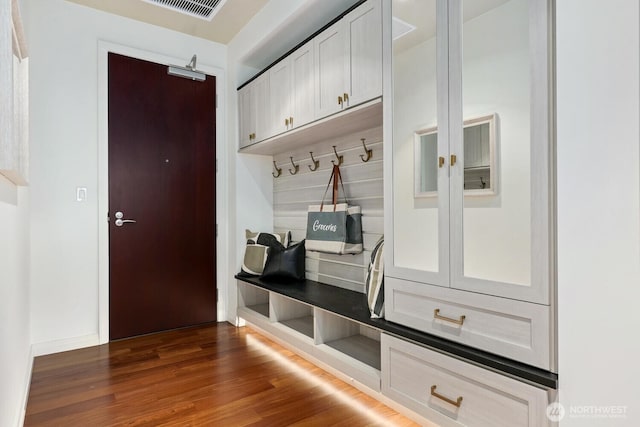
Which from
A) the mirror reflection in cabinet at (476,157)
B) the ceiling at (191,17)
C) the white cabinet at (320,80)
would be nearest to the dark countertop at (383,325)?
the mirror reflection in cabinet at (476,157)

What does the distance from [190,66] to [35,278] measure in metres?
2.04

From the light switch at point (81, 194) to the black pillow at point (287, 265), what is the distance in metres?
1.51

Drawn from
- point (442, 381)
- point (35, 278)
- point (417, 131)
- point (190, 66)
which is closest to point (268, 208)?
point (190, 66)

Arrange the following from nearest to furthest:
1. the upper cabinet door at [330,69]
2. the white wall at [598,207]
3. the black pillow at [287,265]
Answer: the white wall at [598,207]
the upper cabinet door at [330,69]
the black pillow at [287,265]

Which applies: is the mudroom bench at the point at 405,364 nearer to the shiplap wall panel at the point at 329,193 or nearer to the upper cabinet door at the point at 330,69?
the shiplap wall panel at the point at 329,193

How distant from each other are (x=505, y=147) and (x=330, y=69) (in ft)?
4.34

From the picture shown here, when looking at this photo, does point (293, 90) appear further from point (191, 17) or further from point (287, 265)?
point (287, 265)

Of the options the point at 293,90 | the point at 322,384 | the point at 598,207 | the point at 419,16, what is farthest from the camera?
the point at 293,90

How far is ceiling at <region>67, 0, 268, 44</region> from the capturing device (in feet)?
9.46

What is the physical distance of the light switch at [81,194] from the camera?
2.92 metres

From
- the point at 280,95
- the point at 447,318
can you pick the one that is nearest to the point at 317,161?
the point at 280,95

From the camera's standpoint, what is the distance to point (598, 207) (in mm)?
1179

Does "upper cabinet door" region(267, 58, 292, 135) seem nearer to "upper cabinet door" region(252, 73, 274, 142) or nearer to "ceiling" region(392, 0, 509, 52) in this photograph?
"upper cabinet door" region(252, 73, 274, 142)

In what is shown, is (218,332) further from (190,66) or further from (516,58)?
(516,58)
